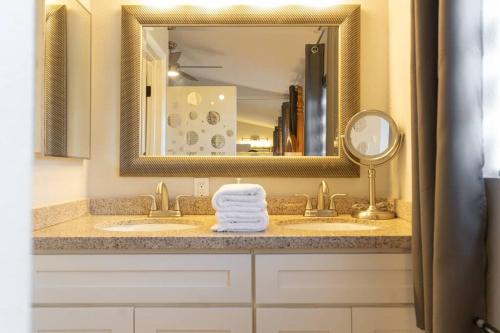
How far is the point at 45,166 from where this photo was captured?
5.31 feet

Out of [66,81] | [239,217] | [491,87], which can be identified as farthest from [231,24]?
[491,87]

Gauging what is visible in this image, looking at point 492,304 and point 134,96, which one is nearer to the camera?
point 492,304

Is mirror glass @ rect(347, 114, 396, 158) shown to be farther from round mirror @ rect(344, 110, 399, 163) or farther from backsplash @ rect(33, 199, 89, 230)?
backsplash @ rect(33, 199, 89, 230)

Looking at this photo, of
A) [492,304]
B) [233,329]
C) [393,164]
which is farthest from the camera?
[393,164]

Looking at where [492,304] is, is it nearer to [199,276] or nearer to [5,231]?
[199,276]

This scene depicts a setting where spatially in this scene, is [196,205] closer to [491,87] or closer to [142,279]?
[142,279]

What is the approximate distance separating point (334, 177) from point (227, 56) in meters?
0.81

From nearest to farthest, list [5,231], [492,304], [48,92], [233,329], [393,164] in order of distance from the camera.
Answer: [5,231] → [492,304] → [233,329] → [48,92] → [393,164]

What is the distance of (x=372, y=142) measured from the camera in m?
1.83

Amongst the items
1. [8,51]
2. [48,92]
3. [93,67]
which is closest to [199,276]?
[48,92]

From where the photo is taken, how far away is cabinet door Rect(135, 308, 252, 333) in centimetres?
132

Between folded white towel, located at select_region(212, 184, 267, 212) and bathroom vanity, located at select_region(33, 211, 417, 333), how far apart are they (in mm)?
126

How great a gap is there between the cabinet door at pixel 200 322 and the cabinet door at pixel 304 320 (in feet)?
0.19

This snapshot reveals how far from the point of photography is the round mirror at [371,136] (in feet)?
5.83
